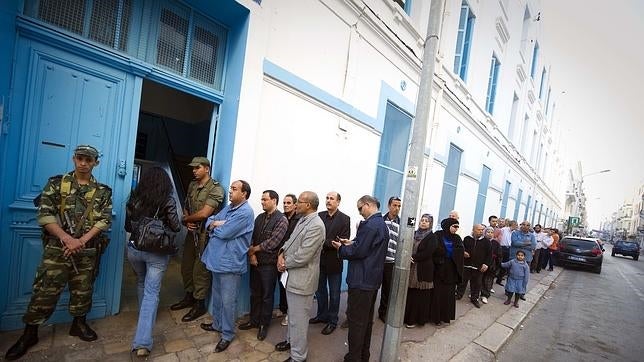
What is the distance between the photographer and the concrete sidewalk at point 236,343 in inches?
111

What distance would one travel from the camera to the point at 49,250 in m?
2.70

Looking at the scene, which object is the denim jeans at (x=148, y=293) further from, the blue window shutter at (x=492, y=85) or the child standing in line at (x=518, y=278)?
the blue window shutter at (x=492, y=85)

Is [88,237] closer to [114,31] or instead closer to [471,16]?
[114,31]

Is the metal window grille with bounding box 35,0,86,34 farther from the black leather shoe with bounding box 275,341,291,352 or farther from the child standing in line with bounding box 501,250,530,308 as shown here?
the child standing in line with bounding box 501,250,530,308

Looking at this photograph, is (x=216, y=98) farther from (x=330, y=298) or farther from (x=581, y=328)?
(x=581, y=328)

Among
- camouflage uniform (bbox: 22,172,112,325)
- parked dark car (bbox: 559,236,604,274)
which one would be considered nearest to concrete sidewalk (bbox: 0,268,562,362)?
camouflage uniform (bbox: 22,172,112,325)

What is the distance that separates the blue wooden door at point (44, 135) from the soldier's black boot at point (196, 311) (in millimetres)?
934

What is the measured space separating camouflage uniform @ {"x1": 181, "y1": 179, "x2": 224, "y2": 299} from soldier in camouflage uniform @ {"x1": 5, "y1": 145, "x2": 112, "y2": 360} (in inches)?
37.2

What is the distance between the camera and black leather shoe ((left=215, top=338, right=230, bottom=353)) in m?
3.11

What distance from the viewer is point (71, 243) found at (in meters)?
2.70

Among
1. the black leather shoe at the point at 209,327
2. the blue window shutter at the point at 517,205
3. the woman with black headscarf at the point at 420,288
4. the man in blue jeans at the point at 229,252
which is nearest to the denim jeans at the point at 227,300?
the man in blue jeans at the point at 229,252

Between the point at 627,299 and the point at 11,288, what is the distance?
1274cm

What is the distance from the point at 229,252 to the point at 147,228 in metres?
0.80

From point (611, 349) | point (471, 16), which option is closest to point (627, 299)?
point (611, 349)
